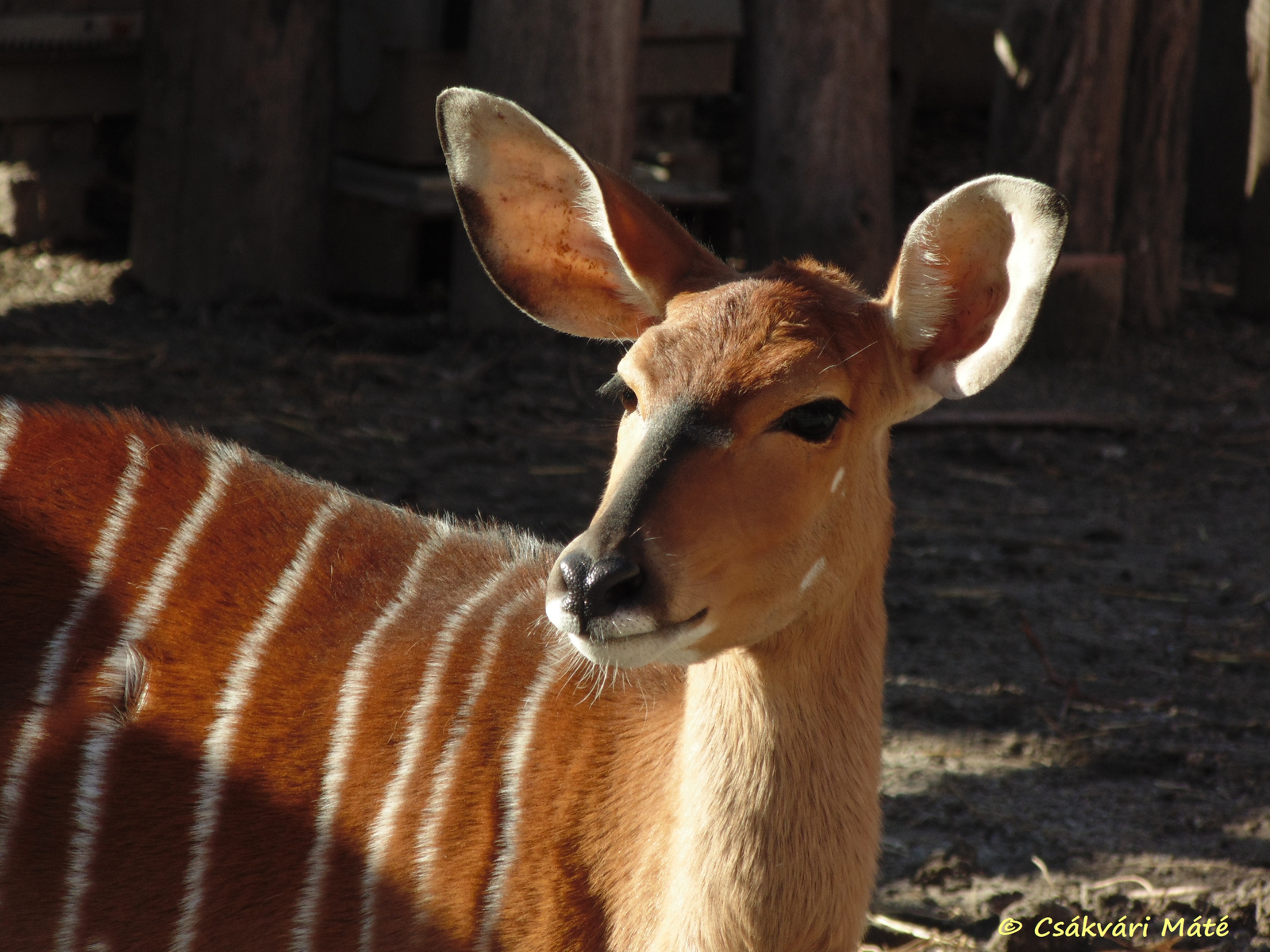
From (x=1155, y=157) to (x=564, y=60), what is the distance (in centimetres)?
269

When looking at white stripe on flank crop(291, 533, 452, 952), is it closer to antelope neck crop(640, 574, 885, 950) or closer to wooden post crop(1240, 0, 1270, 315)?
antelope neck crop(640, 574, 885, 950)

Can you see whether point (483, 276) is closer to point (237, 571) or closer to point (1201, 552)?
point (1201, 552)

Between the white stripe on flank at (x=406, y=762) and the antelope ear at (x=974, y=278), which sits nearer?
the antelope ear at (x=974, y=278)

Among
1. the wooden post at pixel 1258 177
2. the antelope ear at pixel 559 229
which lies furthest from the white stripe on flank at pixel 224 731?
the wooden post at pixel 1258 177

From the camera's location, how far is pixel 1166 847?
293 cm

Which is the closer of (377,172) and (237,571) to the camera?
(237,571)

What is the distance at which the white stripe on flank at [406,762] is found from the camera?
6.38ft

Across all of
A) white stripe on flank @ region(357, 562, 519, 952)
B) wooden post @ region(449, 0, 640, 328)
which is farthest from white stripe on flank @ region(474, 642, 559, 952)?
wooden post @ region(449, 0, 640, 328)

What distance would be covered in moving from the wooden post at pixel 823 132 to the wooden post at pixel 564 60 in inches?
25.6

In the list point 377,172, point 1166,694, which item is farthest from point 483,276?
point 1166,694

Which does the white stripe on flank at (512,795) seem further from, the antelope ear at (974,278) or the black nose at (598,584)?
the antelope ear at (974,278)

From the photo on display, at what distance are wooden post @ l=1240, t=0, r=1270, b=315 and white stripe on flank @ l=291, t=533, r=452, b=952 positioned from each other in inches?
220

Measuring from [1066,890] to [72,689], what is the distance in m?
1.89

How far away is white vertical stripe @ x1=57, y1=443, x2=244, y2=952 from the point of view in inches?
78.7
